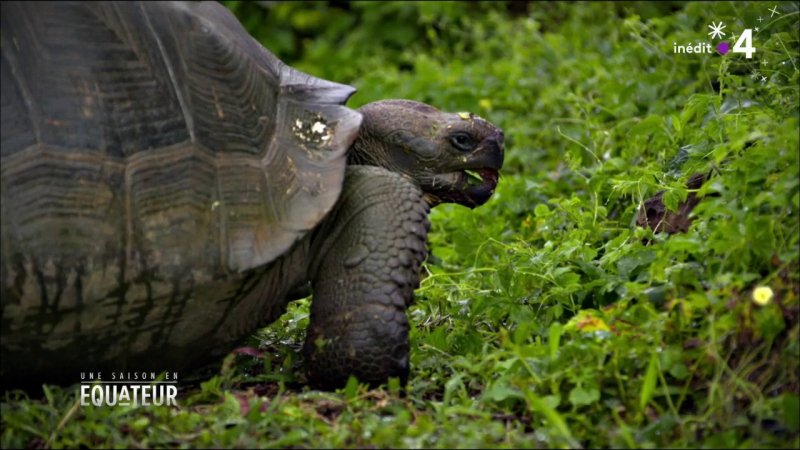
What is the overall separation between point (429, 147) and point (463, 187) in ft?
0.63

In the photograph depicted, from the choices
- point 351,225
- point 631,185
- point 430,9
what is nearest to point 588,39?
point 430,9

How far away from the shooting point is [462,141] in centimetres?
451

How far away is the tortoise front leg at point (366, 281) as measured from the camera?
399 centimetres

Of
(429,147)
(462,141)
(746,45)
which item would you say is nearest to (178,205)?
(429,147)

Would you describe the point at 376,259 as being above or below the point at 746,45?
below

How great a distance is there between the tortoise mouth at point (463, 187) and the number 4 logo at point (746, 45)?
1126mm

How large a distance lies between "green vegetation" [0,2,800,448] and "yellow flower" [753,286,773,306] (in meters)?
0.02

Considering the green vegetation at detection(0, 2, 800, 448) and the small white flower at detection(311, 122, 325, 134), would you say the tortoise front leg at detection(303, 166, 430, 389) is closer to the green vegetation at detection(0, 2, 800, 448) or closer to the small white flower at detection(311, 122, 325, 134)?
the green vegetation at detection(0, 2, 800, 448)

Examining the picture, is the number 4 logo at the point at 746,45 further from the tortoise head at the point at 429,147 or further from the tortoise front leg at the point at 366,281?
the tortoise front leg at the point at 366,281

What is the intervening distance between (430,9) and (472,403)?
5786 mm

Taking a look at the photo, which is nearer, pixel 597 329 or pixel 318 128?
pixel 597 329

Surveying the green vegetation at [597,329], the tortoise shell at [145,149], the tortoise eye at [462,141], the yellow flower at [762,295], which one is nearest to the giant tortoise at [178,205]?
the tortoise shell at [145,149]

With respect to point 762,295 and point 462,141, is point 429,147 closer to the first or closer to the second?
point 462,141

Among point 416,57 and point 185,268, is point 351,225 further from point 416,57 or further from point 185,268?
point 416,57
